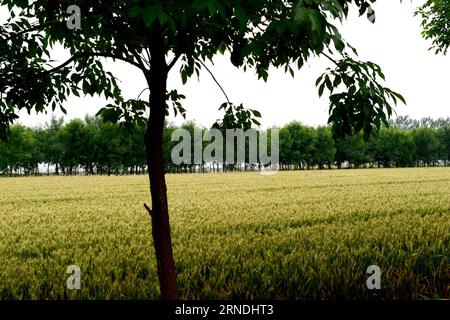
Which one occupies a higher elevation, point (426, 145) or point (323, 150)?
point (426, 145)

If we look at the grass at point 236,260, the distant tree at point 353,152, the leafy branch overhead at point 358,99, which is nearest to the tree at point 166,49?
the leafy branch overhead at point 358,99

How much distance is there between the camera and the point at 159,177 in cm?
353

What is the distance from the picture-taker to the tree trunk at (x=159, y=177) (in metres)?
3.49

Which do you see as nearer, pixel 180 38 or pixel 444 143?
pixel 180 38

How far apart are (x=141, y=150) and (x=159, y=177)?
83413 mm

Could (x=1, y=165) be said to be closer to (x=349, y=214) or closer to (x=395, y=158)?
(x=349, y=214)

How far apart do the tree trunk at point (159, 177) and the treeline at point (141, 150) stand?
6084cm

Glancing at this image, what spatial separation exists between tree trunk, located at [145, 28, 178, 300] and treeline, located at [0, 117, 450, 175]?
200 ft

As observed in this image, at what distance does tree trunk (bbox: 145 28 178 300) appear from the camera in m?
3.49

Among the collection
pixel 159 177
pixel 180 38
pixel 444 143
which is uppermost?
pixel 444 143

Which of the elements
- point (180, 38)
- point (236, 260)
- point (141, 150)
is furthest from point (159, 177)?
point (141, 150)

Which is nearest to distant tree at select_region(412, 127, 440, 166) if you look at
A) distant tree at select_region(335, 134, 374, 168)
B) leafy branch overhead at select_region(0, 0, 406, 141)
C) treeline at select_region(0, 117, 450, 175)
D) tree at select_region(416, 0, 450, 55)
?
treeline at select_region(0, 117, 450, 175)

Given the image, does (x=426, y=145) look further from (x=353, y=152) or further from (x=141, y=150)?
(x=141, y=150)

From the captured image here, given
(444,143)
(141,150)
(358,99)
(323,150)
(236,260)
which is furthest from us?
(444,143)
